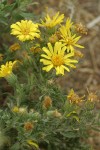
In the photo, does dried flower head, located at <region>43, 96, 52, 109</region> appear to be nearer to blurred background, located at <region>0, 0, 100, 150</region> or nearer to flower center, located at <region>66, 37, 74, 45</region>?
flower center, located at <region>66, 37, 74, 45</region>

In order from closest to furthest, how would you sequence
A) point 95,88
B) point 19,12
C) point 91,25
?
point 19,12 → point 95,88 → point 91,25

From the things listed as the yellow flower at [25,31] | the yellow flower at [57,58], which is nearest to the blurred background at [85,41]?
the yellow flower at [25,31]

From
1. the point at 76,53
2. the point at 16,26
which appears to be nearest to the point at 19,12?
the point at 16,26

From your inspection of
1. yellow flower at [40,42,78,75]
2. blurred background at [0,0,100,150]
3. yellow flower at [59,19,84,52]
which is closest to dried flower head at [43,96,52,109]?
yellow flower at [40,42,78,75]

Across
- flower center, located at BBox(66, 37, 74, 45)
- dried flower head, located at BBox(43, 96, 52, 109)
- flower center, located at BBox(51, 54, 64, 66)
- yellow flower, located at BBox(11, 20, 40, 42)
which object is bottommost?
dried flower head, located at BBox(43, 96, 52, 109)

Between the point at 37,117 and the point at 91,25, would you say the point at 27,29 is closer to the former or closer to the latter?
the point at 37,117

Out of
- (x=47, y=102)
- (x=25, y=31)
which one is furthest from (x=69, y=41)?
(x=47, y=102)

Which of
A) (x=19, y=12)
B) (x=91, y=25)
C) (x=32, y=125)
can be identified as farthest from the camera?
(x=91, y=25)

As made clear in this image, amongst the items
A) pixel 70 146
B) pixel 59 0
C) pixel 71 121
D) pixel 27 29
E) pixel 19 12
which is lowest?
pixel 70 146
